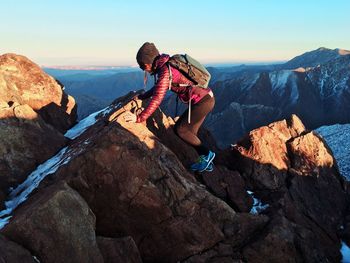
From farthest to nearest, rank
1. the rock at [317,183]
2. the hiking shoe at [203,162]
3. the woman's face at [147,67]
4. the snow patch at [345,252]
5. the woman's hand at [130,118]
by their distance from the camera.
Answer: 1. the rock at [317,183]
2. the snow patch at [345,252]
3. the hiking shoe at [203,162]
4. the woman's hand at [130,118]
5. the woman's face at [147,67]

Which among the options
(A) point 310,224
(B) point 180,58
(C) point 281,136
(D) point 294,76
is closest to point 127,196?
(B) point 180,58

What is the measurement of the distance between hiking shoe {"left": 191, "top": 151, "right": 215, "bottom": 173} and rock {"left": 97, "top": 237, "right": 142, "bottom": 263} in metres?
4.22

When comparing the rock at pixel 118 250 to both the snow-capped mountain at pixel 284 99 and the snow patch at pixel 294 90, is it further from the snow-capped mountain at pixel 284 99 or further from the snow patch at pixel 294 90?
the snow patch at pixel 294 90

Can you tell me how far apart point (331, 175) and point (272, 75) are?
490ft

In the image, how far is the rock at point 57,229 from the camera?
825cm

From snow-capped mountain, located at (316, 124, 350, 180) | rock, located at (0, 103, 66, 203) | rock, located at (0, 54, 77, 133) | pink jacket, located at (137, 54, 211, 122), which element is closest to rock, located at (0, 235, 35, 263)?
rock, located at (0, 103, 66, 203)

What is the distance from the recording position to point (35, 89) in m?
16.9

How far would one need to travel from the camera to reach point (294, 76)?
156m

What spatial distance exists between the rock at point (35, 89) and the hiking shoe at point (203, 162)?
19.4 ft

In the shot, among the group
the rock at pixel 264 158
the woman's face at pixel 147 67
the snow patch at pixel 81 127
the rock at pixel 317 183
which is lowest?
the rock at pixel 317 183

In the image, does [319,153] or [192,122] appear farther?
[319,153]

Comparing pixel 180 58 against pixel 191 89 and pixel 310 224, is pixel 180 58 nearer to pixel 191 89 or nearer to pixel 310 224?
pixel 191 89

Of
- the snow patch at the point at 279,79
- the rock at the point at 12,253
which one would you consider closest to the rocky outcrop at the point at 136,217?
the rock at the point at 12,253

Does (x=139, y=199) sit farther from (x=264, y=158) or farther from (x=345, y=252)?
(x=345, y=252)
